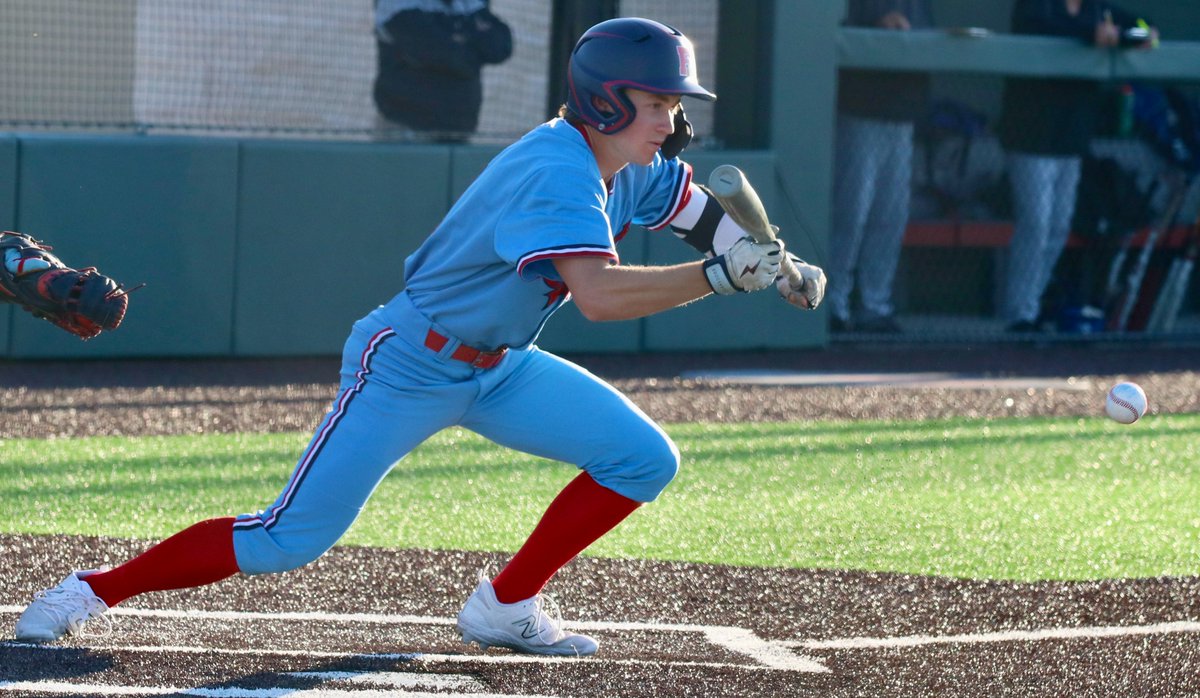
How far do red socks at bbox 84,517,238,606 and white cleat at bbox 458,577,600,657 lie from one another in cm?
59

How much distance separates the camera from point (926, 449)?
713 cm

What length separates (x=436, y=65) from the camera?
9266 millimetres

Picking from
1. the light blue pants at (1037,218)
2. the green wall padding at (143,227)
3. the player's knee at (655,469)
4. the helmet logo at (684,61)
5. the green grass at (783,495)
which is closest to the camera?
the helmet logo at (684,61)

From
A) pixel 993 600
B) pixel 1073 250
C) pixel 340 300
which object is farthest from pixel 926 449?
pixel 1073 250

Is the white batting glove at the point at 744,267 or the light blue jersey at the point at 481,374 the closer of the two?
the white batting glove at the point at 744,267

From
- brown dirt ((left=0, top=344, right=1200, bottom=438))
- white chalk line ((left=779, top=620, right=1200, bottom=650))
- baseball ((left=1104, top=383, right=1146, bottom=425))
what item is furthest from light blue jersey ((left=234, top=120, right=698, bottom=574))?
brown dirt ((left=0, top=344, right=1200, bottom=438))

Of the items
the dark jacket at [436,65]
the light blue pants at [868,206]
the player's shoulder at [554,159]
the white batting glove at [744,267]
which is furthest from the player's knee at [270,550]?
the light blue pants at [868,206]

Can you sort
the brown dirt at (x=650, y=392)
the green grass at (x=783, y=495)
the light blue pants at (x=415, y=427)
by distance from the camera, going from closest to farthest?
1. the light blue pants at (x=415, y=427)
2. the green grass at (x=783, y=495)
3. the brown dirt at (x=650, y=392)

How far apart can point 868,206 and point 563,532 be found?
6.99m

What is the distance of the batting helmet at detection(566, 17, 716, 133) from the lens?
338 centimetres

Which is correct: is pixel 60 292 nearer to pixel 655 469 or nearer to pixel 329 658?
pixel 329 658

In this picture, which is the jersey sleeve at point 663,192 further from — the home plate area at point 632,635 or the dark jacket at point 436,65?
the dark jacket at point 436,65

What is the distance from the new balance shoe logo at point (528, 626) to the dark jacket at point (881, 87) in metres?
7.26

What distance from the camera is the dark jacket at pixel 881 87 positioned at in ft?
34.2
